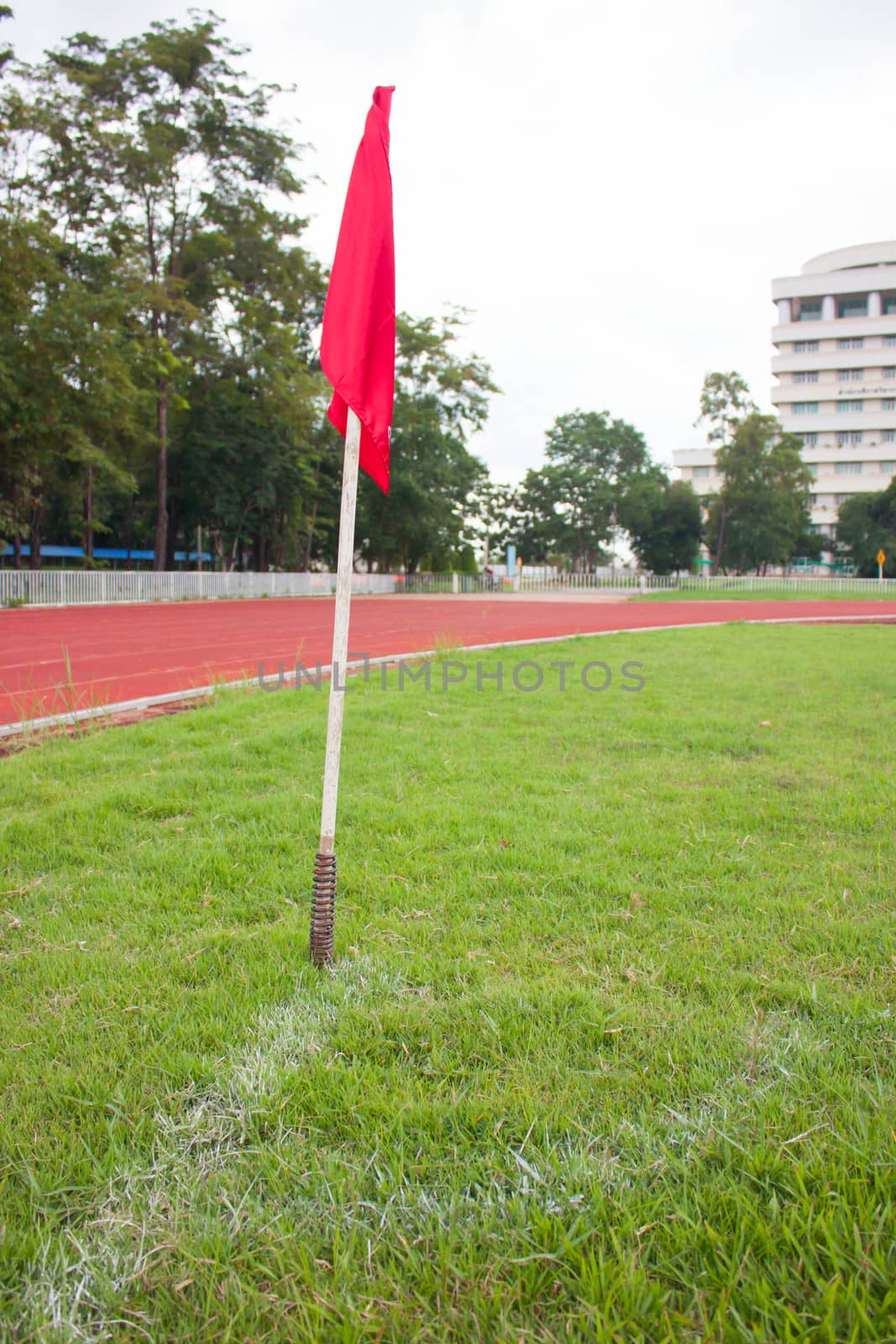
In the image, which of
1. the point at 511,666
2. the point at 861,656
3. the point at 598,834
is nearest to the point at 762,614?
the point at 861,656

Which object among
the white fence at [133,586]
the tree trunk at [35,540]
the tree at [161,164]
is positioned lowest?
the white fence at [133,586]

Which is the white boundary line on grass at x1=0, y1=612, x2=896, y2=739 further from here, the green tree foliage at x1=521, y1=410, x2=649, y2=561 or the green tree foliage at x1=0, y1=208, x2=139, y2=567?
the green tree foliage at x1=521, y1=410, x2=649, y2=561

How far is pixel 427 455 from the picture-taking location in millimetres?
40250

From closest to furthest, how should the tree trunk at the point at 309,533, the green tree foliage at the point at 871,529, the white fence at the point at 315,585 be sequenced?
the white fence at the point at 315,585, the tree trunk at the point at 309,533, the green tree foliage at the point at 871,529

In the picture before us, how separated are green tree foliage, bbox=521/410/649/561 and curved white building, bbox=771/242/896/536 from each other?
2846cm

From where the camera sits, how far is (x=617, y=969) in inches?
97.2

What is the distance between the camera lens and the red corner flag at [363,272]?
2.49 m

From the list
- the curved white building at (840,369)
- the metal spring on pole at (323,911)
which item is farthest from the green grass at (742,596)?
the curved white building at (840,369)

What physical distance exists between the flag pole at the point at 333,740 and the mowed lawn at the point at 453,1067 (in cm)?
13

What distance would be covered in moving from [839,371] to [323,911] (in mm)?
94290

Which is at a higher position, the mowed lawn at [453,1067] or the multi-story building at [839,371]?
the multi-story building at [839,371]

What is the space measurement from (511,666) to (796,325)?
89230 mm

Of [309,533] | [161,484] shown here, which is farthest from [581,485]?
[161,484]

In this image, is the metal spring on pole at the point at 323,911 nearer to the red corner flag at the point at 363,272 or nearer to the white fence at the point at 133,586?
the red corner flag at the point at 363,272
